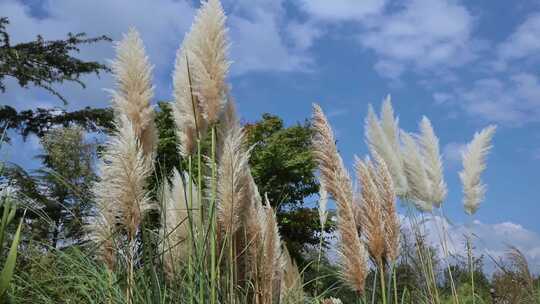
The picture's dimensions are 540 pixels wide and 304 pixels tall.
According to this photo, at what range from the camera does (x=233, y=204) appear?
275cm

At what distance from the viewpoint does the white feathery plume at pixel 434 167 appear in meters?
3.88

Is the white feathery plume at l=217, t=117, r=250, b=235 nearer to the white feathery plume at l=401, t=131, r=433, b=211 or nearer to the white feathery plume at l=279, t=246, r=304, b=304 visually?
the white feathery plume at l=279, t=246, r=304, b=304

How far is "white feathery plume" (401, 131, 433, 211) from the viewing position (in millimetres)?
3789

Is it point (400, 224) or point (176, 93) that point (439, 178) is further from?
point (176, 93)

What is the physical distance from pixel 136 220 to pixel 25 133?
58.5 ft

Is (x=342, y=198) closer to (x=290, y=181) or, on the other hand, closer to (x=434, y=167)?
(x=434, y=167)

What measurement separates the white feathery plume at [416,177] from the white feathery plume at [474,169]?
529mm

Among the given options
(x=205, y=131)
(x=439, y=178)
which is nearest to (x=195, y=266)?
(x=205, y=131)

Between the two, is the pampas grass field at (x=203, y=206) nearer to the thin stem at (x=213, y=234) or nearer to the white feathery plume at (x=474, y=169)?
the thin stem at (x=213, y=234)

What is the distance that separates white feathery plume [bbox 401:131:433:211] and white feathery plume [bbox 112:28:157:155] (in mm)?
1591

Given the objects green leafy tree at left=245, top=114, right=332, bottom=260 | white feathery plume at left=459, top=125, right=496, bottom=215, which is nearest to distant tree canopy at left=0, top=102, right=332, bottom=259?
green leafy tree at left=245, top=114, right=332, bottom=260

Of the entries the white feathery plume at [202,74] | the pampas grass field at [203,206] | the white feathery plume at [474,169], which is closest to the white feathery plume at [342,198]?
the pampas grass field at [203,206]

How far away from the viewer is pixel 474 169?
14.0 ft

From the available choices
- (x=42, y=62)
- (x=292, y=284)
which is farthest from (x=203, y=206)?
(x=42, y=62)
